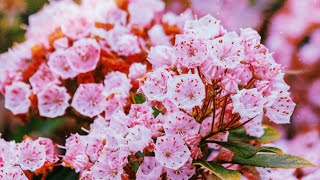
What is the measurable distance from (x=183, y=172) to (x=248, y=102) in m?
0.18

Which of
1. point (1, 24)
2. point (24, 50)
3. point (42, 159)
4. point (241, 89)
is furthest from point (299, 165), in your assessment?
point (1, 24)

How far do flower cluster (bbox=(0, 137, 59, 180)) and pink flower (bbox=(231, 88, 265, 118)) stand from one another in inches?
16.5

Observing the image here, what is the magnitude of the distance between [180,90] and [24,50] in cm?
71

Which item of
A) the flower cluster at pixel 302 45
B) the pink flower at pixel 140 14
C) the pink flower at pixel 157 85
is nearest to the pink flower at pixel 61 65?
the pink flower at pixel 140 14

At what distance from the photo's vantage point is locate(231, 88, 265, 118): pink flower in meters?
1.19

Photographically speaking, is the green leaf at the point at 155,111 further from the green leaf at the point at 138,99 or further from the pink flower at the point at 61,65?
the pink flower at the point at 61,65

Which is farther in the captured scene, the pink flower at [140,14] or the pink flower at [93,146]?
the pink flower at [140,14]

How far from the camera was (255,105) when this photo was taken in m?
1.20

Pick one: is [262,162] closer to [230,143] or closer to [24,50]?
[230,143]

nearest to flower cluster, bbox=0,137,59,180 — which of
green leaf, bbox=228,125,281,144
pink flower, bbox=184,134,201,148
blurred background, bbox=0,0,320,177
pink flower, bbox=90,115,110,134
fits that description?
pink flower, bbox=90,115,110,134

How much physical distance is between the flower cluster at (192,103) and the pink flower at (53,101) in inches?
13.6

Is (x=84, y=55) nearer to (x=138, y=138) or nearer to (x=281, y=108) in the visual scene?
(x=138, y=138)

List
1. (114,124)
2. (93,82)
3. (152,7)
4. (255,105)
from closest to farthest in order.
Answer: (255,105)
(114,124)
(93,82)
(152,7)

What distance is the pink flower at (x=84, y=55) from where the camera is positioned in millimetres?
1650
